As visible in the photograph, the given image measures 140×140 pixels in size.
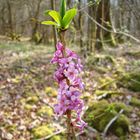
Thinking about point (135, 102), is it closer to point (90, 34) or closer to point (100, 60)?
point (100, 60)

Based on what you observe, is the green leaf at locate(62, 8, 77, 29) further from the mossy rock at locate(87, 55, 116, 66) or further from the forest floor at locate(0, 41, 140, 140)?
A: the mossy rock at locate(87, 55, 116, 66)

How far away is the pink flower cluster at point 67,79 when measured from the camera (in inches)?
71.6

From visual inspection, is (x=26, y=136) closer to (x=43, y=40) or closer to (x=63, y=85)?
(x=63, y=85)

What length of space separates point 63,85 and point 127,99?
224 inches

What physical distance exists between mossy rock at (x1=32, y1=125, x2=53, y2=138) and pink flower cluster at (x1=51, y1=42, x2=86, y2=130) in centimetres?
394

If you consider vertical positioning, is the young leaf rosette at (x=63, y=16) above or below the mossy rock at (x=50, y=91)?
above

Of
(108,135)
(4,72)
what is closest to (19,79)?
(4,72)

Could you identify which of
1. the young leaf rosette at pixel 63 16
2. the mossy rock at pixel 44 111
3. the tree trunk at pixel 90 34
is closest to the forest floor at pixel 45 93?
the mossy rock at pixel 44 111

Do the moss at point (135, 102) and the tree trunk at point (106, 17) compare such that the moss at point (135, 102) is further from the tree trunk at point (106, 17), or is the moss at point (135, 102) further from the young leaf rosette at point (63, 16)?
the tree trunk at point (106, 17)

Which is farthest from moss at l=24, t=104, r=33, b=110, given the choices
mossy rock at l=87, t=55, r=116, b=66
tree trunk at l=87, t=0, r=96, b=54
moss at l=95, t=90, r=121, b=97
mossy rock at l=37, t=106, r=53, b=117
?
tree trunk at l=87, t=0, r=96, b=54

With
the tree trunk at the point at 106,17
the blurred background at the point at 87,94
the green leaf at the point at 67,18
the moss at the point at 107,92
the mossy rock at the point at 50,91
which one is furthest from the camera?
the tree trunk at the point at 106,17

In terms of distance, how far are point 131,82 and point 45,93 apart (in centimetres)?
220

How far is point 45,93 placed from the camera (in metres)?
7.48

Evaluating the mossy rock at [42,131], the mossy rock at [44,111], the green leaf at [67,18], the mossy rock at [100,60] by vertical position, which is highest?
the green leaf at [67,18]
